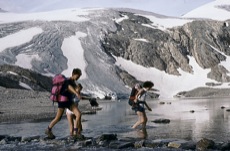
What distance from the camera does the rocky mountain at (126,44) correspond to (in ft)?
486

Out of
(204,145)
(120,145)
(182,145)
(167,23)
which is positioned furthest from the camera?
(167,23)

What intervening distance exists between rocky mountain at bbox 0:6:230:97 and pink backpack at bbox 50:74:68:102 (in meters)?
122

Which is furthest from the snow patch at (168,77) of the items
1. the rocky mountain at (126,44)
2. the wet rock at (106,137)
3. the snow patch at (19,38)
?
the wet rock at (106,137)

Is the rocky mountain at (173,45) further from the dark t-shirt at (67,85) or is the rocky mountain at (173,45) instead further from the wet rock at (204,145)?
the wet rock at (204,145)

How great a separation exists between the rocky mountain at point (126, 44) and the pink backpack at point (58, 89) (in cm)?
12168

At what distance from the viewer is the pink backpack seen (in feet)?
58.7

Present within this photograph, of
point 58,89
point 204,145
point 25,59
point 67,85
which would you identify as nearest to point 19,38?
point 25,59

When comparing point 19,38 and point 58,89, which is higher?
point 19,38

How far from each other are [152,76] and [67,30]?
38.6m

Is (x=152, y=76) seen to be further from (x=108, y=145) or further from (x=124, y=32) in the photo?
(x=108, y=145)

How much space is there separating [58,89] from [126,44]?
15706 cm

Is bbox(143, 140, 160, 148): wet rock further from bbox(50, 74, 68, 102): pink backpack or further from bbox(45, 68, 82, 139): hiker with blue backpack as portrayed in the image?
bbox(50, 74, 68, 102): pink backpack

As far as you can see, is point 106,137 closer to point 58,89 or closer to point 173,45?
point 58,89

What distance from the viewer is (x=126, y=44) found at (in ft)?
572
